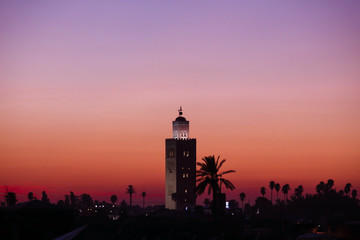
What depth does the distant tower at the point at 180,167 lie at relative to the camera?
600 feet

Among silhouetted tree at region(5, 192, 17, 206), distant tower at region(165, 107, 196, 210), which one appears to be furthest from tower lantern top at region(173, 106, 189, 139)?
silhouetted tree at region(5, 192, 17, 206)

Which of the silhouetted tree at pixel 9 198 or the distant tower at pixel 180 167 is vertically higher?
the distant tower at pixel 180 167

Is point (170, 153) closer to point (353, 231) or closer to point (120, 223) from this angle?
point (120, 223)

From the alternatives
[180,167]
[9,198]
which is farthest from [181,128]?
[9,198]

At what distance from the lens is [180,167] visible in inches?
7274

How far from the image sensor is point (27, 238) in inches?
2571

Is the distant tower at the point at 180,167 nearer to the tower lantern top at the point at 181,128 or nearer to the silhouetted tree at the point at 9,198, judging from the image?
the tower lantern top at the point at 181,128

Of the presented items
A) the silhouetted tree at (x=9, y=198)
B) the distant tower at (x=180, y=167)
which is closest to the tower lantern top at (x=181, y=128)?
the distant tower at (x=180, y=167)

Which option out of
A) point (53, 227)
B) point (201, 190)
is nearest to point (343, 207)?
point (201, 190)

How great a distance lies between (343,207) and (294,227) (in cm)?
9653

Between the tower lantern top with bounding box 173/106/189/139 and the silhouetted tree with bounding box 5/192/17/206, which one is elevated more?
the tower lantern top with bounding box 173/106/189/139

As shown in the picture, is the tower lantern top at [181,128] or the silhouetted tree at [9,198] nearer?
the silhouetted tree at [9,198]

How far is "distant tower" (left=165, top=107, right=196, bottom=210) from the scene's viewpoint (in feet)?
600

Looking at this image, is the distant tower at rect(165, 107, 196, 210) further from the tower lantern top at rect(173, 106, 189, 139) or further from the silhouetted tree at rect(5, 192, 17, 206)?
the silhouetted tree at rect(5, 192, 17, 206)
